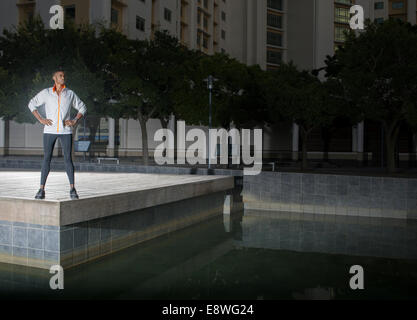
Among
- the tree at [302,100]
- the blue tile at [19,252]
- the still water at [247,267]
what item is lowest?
the still water at [247,267]

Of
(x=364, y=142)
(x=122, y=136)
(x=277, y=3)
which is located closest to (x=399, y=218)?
(x=364, y=142)

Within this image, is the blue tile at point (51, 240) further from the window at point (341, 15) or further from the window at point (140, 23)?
the window at point (341, 15)

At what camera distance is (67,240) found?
24.5 feet

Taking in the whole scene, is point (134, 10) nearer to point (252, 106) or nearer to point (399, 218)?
point (252, 106)

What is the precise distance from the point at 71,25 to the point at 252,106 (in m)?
11.6

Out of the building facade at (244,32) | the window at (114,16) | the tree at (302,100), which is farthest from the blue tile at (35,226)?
the window at (114,16)

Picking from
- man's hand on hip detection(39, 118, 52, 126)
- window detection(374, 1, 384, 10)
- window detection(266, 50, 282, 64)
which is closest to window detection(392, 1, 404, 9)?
window detection(374, 1, 384, 10)

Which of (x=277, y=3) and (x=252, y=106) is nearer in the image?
(x=252, y=106)

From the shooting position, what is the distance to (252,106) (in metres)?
27.0

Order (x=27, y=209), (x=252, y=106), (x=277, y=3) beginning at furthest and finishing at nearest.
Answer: (x=277, y=3), (x=252, y=106), (x=27, y=209)

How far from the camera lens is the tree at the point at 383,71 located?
18266 millimetres

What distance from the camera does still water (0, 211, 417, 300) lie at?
6.89 metres

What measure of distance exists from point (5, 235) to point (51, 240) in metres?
1.06

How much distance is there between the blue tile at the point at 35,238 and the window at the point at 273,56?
58.7 meters
